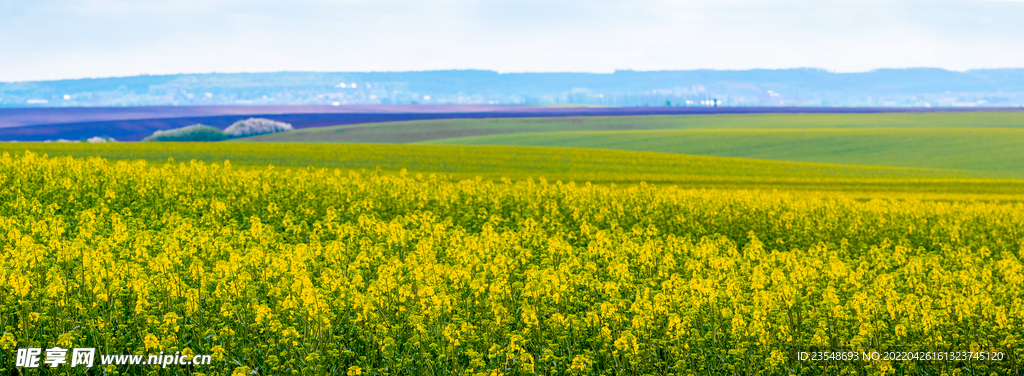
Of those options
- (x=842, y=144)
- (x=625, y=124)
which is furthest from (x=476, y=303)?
(x=625, y=124)

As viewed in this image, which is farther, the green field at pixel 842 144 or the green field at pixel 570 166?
the green field at pixel 842 144

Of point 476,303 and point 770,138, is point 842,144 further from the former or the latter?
point 476,303

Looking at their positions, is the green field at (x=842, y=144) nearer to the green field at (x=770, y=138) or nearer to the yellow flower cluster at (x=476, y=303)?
the green field at (x=770, y=138)

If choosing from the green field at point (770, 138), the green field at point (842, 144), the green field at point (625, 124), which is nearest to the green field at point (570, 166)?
the green field at point (842, 144)

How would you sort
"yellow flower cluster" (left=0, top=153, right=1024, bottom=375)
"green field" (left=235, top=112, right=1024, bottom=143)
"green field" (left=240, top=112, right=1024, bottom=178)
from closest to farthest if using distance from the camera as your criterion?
"yellow flower cluster" (left=0, top=153, right=1024, bottom=375), "green field" (left=240, top=112, right=1024, bottom=178), "green field" (left=235, top=112, right=1024, bottom=143)

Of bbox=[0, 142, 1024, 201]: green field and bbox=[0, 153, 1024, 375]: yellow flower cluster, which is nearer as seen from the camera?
bbox=[0, 153, 1024, 375]: yellow flower cluster

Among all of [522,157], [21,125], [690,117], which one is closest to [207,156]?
[522,157]

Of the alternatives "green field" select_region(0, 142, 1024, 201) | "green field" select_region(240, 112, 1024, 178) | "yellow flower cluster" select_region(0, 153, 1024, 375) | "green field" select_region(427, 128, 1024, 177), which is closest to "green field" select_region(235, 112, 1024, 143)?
"green field" select_region(240, 112, 1024, 178)

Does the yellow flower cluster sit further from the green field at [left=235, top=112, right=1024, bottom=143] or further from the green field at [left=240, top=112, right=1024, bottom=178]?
the green field at [left=235, top=112, right=1024, bottom=143]

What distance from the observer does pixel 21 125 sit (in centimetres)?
8394

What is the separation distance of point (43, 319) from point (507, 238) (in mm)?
6657

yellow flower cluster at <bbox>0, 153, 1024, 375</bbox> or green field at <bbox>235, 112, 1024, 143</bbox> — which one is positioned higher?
yellow flower cluster at <bbox>0, 153, 1024, 375</bbox>

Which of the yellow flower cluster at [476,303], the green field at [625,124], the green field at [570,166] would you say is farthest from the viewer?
the green field at [625,124]

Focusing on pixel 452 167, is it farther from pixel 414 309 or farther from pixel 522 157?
pixel 414 309
